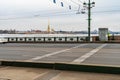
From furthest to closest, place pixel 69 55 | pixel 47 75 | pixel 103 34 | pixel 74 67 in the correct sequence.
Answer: pixel 103 34, pixel 69 55, pixel 74 67, pixel 47 75

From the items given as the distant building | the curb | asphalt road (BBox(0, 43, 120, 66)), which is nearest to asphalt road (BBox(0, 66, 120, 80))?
the curb

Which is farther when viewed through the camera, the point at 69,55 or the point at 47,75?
the point at 69,55

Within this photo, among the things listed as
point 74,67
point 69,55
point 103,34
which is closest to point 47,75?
point 74,67

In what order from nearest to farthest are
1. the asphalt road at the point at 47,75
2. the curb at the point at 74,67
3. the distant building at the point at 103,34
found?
the asphalt road at the point at 47,75 → the curb at the point at 74,67 → the distant building at the point at 103,34

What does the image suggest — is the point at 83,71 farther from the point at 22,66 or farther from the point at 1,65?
the point at 1,65

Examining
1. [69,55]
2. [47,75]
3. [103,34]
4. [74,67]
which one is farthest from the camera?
[103,34]

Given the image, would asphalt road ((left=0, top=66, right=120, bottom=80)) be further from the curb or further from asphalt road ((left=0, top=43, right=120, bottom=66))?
asphalt road ((left=0, top=43, right=120, bottom=66))

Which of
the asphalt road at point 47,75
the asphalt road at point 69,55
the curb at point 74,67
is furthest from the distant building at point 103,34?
the asphalt road at point 47,75

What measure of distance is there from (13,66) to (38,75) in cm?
271

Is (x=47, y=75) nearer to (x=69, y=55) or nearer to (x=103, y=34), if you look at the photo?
(x=69, y=55)

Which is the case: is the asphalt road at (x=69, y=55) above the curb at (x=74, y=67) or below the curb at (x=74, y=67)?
below

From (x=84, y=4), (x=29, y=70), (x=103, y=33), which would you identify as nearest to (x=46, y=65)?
(x=29, y=70)

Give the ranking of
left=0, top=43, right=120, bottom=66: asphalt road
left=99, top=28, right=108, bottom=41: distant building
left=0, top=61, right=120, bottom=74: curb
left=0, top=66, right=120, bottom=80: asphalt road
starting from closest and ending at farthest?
left=0, top=66, right=120, bottom=80: asphalt road → left=0, top=61, right=120, bottom=74: curb → left=0, top=43, right=120, bottom=66: asphalt road → left=99, top=28, right=108, bottom=41: distant building

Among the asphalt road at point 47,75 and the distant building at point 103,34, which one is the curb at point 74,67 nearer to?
the asphalt road at point 47,75
